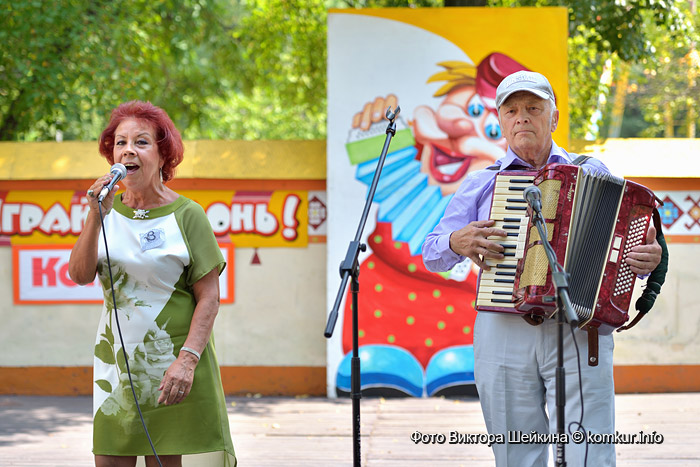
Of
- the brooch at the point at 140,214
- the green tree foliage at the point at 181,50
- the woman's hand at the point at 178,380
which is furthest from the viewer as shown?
the green tree foliage at the point at 181,50

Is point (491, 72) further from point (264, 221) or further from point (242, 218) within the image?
point (242, 218)

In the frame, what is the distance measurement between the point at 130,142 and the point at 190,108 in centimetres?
1163

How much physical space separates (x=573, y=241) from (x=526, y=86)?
665mm

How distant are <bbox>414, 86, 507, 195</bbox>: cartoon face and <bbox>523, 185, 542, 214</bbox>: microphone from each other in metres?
4.40

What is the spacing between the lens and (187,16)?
1307 cm

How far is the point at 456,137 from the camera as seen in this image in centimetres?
740

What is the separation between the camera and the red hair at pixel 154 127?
3.51 m

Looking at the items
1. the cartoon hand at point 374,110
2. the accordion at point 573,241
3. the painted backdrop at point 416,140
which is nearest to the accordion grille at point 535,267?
the accordion at point 573,241

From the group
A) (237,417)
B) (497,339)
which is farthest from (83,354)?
(497,339)

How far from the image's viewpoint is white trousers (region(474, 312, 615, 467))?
3182mm

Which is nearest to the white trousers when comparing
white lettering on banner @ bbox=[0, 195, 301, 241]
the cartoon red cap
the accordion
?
the accordion

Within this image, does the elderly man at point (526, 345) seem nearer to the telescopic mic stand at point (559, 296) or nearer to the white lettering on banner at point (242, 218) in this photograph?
the telescopic mic stand at point (559, 296)

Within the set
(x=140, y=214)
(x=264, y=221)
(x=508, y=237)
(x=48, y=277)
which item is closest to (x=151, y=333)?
(x=140, y=214)

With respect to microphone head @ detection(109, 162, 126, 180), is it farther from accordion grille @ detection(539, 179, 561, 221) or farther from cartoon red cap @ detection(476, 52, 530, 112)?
cartoon red cap @ detection(476, 52, 530, 112)
